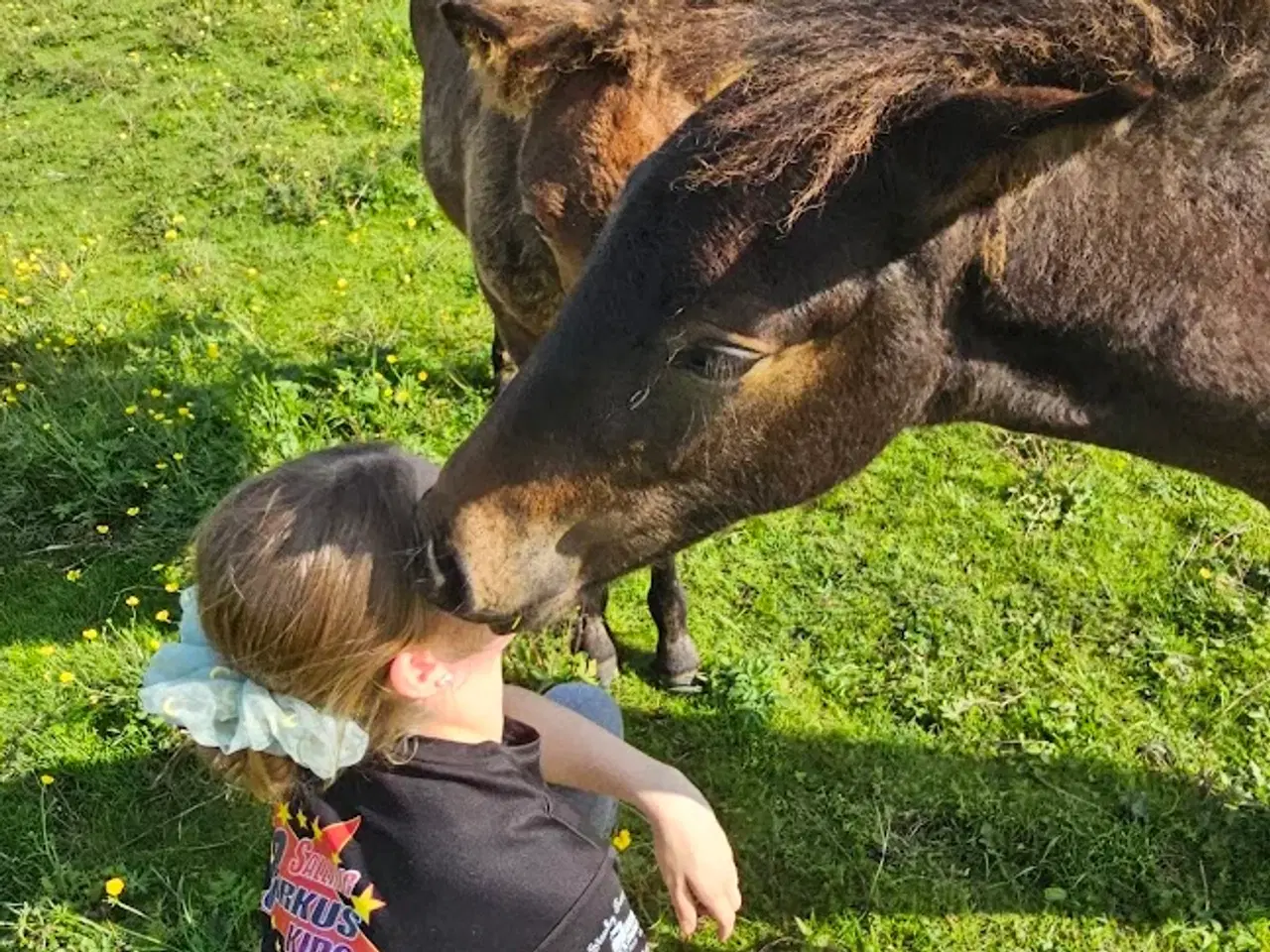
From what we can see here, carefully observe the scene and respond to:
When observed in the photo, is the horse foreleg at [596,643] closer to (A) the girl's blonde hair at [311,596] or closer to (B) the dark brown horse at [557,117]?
(B) the dark brown horse at [557,117]

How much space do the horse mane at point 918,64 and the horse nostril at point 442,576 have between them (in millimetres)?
801

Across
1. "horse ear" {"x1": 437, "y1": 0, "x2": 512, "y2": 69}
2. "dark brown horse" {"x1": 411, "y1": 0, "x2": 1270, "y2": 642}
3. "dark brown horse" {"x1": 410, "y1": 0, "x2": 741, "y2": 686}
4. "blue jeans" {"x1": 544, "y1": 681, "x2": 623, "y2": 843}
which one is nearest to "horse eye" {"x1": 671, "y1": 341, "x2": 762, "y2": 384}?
"dark brown horse" {"x1": 411, "y1": 0, "x2": 1270, "y2": 642}

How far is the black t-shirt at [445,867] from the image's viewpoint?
184cm

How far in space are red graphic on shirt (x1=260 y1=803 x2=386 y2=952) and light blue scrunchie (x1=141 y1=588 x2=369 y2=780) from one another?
123 mm

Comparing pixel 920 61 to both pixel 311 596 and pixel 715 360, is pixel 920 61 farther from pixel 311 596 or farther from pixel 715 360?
pixel 311 596

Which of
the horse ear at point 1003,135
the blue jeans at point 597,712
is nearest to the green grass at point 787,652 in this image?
the blue jeans at point 597,712

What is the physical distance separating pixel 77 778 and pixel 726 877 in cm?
237

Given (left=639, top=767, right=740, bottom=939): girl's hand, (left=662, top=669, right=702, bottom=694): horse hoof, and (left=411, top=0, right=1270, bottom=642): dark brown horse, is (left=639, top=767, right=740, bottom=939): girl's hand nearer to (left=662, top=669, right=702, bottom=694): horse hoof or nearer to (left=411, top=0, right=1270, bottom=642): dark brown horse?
(left=411, top=0, right=1270, bottom=642): dark brown horse

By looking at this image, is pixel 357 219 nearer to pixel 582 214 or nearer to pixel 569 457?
pixel 582 214

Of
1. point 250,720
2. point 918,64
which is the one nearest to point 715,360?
point 918,64

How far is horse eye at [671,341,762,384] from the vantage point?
6.50 feet

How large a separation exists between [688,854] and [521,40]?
202 centimetres

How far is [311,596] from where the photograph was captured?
1.86 metres

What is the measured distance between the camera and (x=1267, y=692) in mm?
3521
